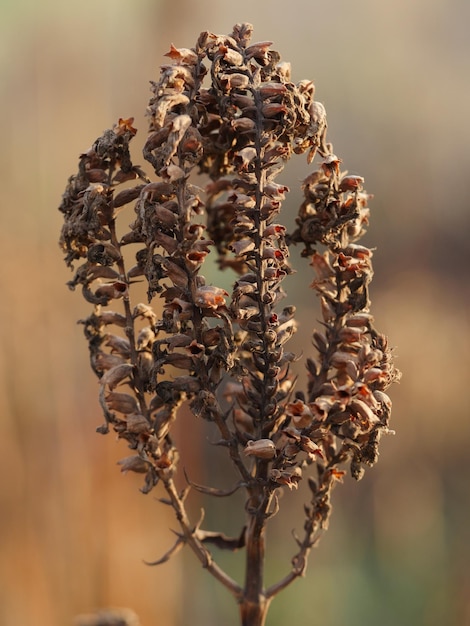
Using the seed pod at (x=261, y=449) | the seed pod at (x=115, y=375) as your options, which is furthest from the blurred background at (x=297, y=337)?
the seed pod at (x=261, y=449)

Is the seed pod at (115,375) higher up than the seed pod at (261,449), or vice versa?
the seed pod at (115,375)

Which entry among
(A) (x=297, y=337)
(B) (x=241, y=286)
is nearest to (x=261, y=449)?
(B) (x=241, y=286)

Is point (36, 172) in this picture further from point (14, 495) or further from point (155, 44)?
point (14, 495)

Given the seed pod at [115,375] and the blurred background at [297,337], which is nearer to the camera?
the seed pod at [115,375]

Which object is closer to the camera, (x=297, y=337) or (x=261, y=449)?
(x=261, y=449)

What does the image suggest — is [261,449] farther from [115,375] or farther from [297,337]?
[297,337]

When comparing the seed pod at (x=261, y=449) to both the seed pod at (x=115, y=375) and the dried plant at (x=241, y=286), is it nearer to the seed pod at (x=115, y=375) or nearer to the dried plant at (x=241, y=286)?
the dried plant at (x=241, y=286)
